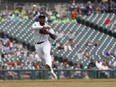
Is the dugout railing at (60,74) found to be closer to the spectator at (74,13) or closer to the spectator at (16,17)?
the spectator at (16,17)

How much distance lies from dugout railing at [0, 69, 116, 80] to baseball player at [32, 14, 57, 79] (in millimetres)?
4028

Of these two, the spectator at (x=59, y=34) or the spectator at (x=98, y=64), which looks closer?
the spectator at (x=98, y=64)

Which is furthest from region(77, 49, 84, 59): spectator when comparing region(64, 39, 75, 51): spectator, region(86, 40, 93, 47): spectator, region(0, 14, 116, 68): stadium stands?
region(86, 40, 93, 47): spectator

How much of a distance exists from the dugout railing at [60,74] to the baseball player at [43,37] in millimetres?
4028

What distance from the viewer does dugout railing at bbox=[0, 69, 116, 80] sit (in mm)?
18609

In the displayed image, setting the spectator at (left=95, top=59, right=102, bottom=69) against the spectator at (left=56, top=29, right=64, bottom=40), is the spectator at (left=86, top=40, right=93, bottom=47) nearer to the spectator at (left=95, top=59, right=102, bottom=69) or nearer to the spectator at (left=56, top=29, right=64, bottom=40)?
the spectator at (left=56, top=29, right=64, bottom=40)

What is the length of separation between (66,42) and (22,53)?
2.69 m

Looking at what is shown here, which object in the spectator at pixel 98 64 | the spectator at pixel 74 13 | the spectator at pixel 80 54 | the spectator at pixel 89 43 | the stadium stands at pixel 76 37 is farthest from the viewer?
the spectator at pixel 74 13

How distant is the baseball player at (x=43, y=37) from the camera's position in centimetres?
1417

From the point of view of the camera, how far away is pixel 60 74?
1914 cm

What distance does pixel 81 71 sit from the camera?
761 inches

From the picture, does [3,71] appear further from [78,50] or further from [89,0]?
[89,0]

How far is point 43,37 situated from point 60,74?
4816 millimetres

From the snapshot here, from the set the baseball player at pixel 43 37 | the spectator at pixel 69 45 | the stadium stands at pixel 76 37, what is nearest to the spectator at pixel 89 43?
the stadium stands at pixel 76 37
